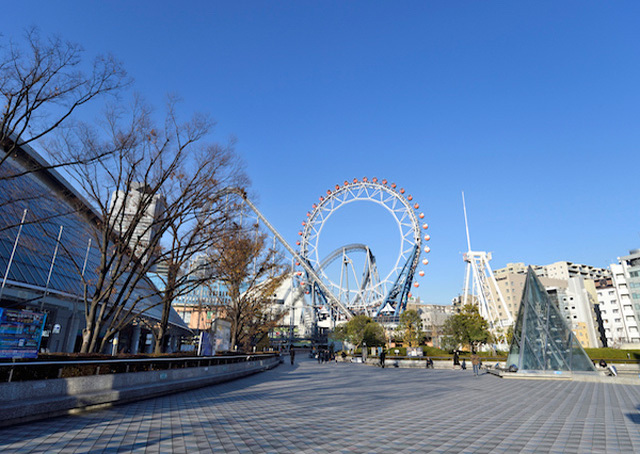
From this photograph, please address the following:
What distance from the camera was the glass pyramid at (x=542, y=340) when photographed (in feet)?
64.0

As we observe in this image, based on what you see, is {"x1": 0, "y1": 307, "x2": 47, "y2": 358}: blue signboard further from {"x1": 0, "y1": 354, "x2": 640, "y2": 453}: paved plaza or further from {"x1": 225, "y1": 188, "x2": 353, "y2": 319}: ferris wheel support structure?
{"x1": 225, "y1": 188, "x2": 353, "y2": 319}: ferris wheel support structure

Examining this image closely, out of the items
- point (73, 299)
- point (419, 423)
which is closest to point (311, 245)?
point (73, 299)

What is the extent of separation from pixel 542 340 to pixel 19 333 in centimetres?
2346

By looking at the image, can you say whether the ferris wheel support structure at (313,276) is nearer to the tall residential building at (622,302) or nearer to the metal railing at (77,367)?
the tall residential building at (622,302)

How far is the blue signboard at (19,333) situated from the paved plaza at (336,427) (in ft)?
7.76

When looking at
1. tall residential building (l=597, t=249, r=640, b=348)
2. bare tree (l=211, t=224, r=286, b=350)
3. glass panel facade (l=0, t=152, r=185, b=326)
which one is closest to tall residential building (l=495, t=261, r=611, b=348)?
tall residential building (l=597, t=249, r=640, b=348)

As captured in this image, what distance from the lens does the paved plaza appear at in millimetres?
5113

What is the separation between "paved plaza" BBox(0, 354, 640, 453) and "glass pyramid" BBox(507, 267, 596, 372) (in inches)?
413

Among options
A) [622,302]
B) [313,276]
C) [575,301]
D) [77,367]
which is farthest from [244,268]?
[575,301]

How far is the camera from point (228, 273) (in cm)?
2050

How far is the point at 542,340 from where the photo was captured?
20.2 m

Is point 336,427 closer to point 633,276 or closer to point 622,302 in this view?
point 633,276

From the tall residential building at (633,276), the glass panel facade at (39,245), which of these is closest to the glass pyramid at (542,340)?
the glass panel facade at (39,245)

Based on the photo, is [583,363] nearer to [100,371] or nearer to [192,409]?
[192,409]
